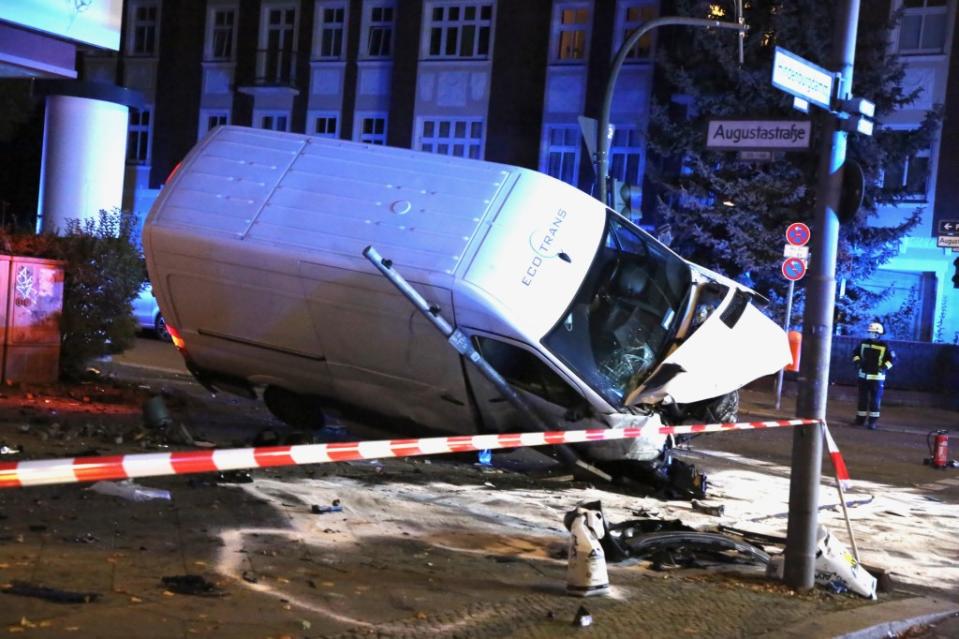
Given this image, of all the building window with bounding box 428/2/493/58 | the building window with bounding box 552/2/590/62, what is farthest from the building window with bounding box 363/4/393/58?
the building window with bounding box 552/2/590/62

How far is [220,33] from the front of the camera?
3500 centimetres

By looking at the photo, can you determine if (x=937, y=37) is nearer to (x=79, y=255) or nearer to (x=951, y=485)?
(x=951, y=485)

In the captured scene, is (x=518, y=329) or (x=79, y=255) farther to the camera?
(x=79, y=255)

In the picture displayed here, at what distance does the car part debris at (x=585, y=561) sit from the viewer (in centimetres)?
618

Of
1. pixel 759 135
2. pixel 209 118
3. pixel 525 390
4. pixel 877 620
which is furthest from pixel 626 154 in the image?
pixel 877 620

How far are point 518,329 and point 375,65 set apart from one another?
2520cm

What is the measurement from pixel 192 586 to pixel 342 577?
0.87m

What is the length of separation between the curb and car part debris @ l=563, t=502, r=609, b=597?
94cm

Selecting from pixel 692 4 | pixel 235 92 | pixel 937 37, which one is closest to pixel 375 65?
pixel 235 92

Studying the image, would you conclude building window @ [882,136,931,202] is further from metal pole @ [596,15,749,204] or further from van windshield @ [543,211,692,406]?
van windshield @ [543,211,692,406]

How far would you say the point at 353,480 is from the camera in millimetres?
9375

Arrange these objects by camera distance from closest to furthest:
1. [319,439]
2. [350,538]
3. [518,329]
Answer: [350,538]
[518,329]
[319,439]

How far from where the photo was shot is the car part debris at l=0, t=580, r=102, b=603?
5.23m

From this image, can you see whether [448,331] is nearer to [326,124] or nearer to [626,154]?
[626,154]
